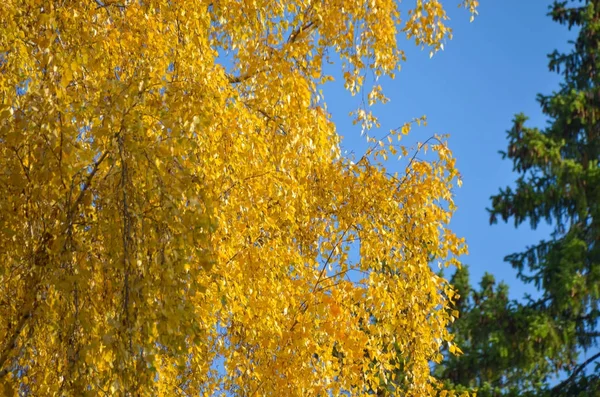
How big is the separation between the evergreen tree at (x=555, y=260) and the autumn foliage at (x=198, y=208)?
6540 millimetres

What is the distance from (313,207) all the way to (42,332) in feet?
9.75

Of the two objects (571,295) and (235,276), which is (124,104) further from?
(571,295)

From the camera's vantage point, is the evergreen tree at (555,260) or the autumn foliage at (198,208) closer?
the autumn foliage at (198,208)

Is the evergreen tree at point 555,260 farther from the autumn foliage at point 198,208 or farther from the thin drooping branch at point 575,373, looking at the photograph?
the autumn foliage at point 198,208

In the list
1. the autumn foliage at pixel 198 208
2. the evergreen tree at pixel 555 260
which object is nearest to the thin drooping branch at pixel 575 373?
the evergreen tree at pixel 555 260

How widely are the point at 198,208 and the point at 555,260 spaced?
11.4m

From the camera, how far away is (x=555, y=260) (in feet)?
45.5

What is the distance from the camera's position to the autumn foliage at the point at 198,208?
143 inches

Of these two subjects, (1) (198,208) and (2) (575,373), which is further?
(2) (575,373)

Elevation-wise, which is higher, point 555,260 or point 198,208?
point 555,260

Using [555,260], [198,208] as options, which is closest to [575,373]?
[555,260]

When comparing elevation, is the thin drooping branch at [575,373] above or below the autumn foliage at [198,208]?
above

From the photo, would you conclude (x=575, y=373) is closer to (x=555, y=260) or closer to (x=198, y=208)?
(x=555, y=260)

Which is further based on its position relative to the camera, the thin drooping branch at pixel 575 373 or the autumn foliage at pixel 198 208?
the thin drooping branch at pixel 575 373
